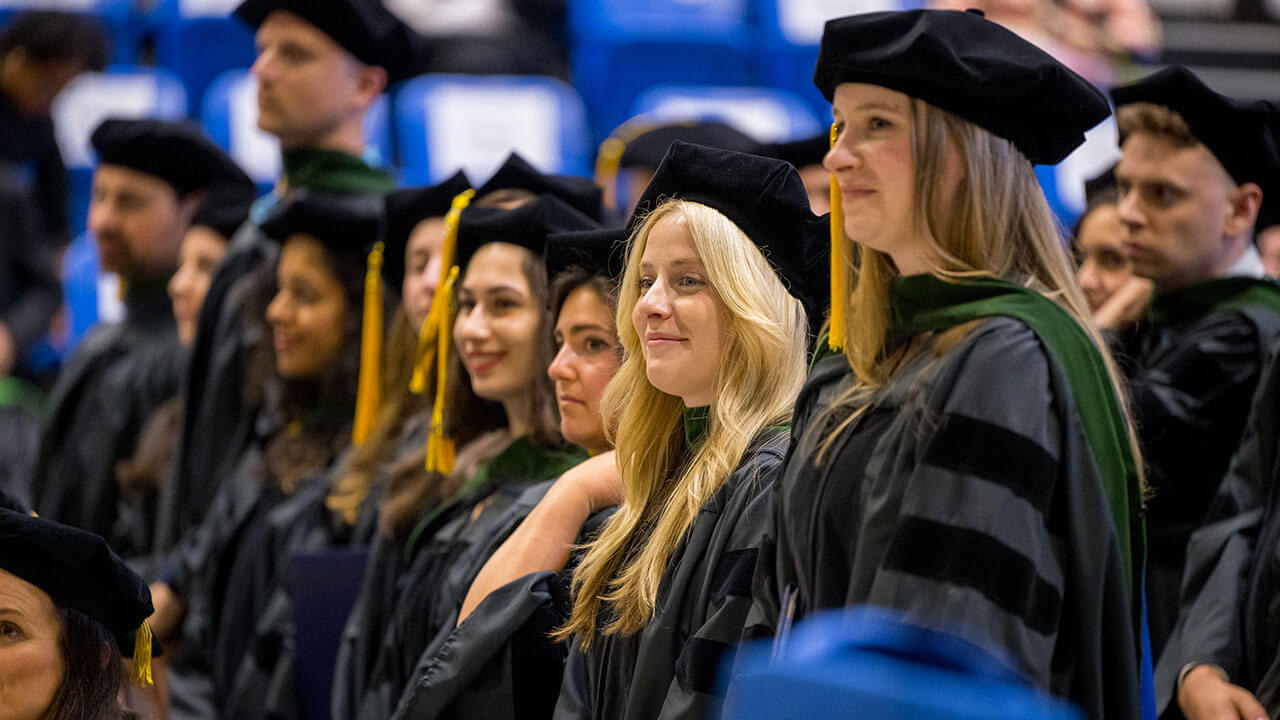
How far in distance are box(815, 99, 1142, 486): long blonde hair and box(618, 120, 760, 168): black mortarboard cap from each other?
2.95 meters

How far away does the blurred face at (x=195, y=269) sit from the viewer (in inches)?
233

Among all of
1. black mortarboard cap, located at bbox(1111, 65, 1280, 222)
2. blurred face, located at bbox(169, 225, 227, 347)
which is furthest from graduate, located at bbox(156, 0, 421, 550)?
black mortarboard cap, located at bbox(1111, 65, 1280, 222)

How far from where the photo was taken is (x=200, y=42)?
905cm

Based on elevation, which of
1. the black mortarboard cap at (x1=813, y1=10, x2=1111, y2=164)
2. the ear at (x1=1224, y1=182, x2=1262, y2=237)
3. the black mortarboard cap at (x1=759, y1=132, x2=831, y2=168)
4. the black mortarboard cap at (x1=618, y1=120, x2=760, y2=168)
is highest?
the black mortarboard cap at (x1=813, y1=10, x2=1111, y2=164)

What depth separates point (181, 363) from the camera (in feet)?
20.0

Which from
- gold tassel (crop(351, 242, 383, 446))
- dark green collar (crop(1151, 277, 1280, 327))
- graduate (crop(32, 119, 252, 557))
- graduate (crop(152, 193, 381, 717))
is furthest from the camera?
graduate (crop(32, 119, 252, 557))

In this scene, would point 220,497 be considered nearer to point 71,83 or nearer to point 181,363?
point 181,363

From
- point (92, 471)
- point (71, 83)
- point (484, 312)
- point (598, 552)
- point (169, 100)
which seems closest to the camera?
point (598, 552)

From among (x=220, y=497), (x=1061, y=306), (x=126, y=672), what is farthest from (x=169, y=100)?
(x=1061, y=306)

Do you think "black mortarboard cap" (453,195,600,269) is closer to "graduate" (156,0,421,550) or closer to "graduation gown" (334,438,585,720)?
"graduation gown" (334,438,585,720)

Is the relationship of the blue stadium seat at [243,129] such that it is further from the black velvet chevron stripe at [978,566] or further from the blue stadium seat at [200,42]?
the black velvet chevron stripe at [978,566]

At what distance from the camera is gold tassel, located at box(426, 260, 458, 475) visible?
4.05 m

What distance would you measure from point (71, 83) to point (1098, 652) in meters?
7.16

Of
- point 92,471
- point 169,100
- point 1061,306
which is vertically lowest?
point 92,471
